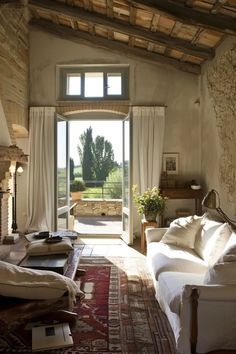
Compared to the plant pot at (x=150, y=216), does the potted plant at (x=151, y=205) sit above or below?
above

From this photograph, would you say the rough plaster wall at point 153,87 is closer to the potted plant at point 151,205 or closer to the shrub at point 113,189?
the potted plant at point 151,205

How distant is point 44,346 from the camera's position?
2.57 metres

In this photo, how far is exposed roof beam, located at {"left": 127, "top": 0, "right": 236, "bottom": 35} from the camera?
168 inches

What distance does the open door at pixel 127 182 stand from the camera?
661 centimetres

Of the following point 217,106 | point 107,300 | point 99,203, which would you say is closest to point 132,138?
point 217,106

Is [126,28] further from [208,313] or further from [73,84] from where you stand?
[208,313]

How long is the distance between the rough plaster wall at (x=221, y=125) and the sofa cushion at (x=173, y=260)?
1.08 meters

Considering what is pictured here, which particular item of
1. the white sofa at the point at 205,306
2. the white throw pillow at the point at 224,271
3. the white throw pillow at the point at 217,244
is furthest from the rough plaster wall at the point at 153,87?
the white throw pillow at the point at 224,271

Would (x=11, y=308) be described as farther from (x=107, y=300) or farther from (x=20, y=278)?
(x=107, y=300)

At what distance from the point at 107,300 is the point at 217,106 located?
3481mm

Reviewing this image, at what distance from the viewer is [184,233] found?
14.1ft

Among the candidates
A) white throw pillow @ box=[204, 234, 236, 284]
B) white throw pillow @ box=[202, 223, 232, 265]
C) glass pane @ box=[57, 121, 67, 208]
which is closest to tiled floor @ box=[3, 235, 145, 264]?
glass pane @ box=[57, 121, 67, 208]

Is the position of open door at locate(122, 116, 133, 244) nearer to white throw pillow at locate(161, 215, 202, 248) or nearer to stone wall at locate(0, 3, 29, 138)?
stone wall at locate(0, 3, 29, 138)

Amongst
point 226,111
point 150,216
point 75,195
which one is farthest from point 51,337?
point 75,195
